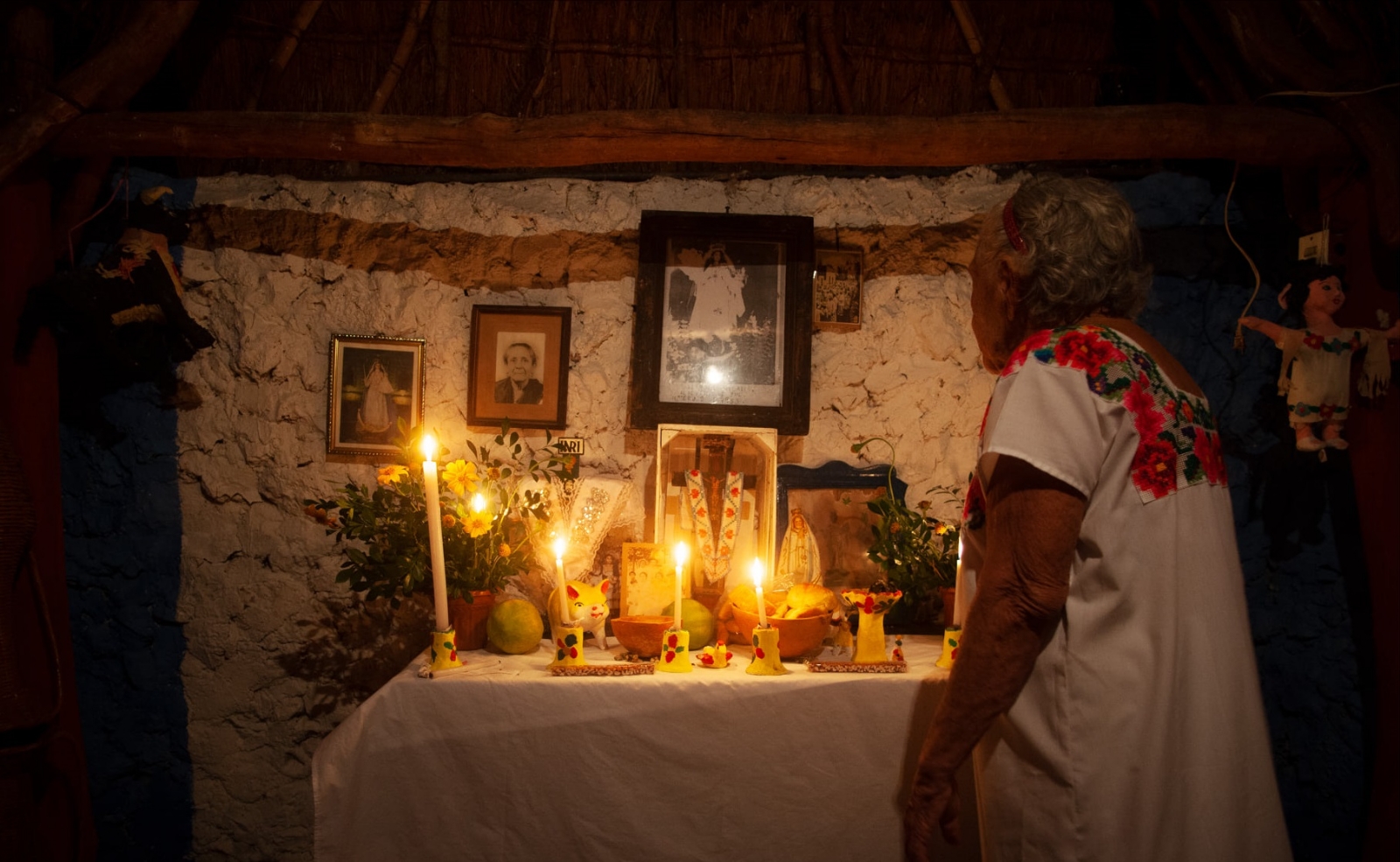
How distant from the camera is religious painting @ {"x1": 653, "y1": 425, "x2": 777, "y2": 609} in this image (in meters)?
2.13

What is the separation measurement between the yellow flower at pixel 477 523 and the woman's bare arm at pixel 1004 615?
3.57 feet

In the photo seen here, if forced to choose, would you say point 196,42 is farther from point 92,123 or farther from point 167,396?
point 167,396

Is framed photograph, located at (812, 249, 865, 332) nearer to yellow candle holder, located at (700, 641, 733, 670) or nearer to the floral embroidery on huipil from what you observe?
yellow candle holder, located at (700, 641, 733, 670)

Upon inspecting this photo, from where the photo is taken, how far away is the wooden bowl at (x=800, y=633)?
185cm

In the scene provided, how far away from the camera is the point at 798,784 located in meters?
1.70

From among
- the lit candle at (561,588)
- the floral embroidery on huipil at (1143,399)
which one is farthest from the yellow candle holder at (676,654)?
the floral embroidery on huipil at (1143,399)

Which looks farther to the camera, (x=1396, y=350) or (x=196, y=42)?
(x=196, y=42)

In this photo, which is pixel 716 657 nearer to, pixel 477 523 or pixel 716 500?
pixel 716 500

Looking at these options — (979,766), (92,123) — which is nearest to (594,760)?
(979,766)

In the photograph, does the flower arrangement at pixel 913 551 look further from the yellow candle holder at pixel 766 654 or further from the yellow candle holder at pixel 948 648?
the yellow candle holder at pixel 766 654

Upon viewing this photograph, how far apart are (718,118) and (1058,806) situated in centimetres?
158

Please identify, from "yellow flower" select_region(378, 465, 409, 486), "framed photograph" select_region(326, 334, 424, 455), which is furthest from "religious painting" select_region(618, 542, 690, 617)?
"framed photograph" select_region(326, 334, 424, 455)

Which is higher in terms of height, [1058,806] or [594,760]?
[1058,806]

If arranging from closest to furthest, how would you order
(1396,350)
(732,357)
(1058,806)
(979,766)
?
1. (1058,806)
2. (979,766)
3. (1396,350)
4. (732,357)
